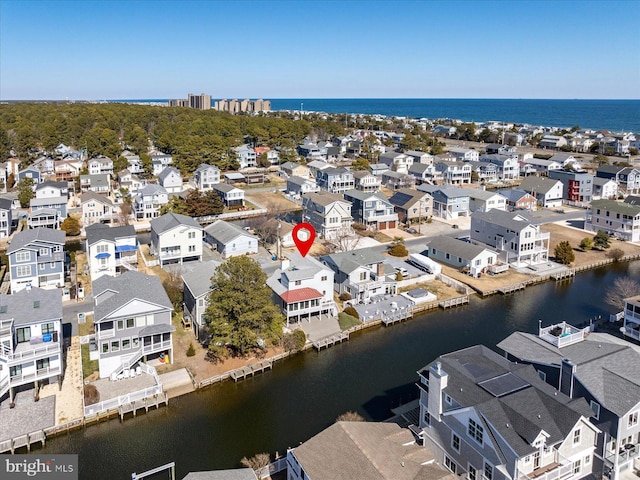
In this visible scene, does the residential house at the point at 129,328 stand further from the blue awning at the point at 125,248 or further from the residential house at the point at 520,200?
the residential house at the point at 520,200

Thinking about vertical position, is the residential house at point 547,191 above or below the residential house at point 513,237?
above

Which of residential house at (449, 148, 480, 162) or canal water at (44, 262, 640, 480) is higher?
residential house at (449, 148, 480, 162)

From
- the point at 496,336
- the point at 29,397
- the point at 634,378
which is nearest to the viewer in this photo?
the point at 634,378

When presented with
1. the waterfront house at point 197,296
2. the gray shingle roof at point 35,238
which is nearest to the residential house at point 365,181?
the waterfront house at point 197,296

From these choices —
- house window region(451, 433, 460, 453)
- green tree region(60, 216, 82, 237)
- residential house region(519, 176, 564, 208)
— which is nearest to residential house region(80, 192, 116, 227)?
green tree region(60, 216, 82, 237)

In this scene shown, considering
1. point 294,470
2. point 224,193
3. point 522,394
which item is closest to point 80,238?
point 224,193

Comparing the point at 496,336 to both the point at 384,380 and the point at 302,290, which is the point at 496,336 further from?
the point at 302,290

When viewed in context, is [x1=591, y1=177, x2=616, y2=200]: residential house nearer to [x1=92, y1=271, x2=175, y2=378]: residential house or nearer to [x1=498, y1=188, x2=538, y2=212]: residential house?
[x1=498, y1=188, x2=538, y2=212]: residential house
